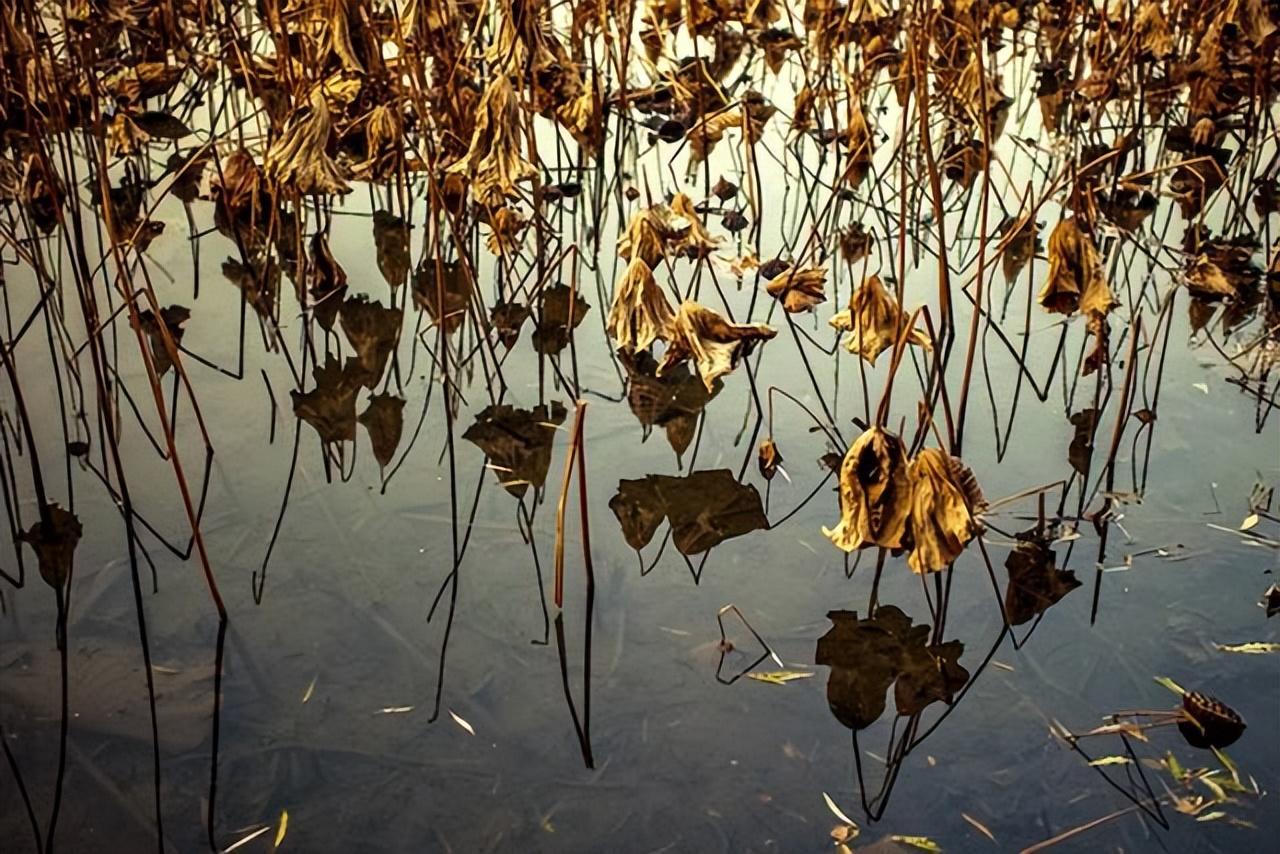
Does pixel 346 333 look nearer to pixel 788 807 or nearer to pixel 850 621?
pixel 850 621

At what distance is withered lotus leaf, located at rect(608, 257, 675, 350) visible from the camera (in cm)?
114

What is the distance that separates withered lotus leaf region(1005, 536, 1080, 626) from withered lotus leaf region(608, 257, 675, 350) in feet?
1.20

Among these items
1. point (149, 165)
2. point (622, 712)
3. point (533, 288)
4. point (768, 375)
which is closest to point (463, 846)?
point (622, 712)

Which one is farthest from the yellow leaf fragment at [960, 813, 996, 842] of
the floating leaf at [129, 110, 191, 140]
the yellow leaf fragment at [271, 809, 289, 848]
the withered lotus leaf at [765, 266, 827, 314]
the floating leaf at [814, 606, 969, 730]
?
the floating leaf at [129, 110, 191, 140]

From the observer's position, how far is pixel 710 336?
3.76 ft

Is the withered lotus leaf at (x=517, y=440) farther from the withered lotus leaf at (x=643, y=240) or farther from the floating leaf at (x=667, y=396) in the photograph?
the withered lotus leaf at (x=643, y=240)

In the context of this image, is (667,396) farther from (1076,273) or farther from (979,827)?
(979,827)

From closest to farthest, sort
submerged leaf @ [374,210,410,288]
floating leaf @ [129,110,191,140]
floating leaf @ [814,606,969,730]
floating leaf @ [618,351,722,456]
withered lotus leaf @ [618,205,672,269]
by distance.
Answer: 1. floating leaf @ [814,606,969,730]
2. withered lotus leaf @ [618,205,672,269]
3. floating leaf @ [618,351,722,456]
4. submerged leaf @ [374,210,410,288]
5. floating leaf @ [129,110,191,140]

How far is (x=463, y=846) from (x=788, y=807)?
22cm

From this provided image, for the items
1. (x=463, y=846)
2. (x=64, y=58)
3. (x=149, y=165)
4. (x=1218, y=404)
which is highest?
(x=64, y=58)

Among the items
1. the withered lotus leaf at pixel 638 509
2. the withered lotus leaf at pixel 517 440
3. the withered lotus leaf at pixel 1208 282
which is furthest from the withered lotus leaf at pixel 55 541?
the withered lotus leaf at pixel 1208 282

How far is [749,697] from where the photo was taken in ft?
3.32

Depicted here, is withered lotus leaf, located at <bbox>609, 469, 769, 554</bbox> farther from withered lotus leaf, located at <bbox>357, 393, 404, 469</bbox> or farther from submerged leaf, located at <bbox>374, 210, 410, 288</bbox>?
submerged leaf, located at <bbox>374, 210, 410, 288</bbox>

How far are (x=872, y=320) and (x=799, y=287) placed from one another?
0.88 ft
